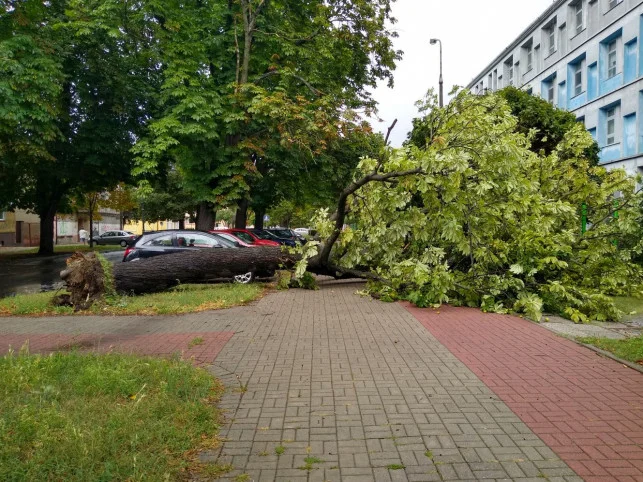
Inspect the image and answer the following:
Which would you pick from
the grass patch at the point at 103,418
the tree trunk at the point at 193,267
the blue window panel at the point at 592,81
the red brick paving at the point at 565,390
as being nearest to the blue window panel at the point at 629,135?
the blue window panel at the point at 592,81

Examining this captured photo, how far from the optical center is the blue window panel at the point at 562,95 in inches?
1326

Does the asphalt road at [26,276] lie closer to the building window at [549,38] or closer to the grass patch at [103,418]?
the grass patch at [103,418]

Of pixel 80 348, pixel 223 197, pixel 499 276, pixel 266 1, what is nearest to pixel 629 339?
pixel 499 276

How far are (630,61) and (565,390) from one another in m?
27.2

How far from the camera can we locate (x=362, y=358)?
20.6 ft

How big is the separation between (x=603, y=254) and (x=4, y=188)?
29.1 metres

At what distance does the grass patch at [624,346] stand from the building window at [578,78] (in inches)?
1141

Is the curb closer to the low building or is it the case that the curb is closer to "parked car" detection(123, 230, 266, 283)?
"parked car" detection(123, 230, 266, 283)

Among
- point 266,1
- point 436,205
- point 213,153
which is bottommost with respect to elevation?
point 436,205

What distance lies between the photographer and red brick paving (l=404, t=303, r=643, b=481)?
12.1ft

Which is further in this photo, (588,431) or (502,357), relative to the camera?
(502,357)

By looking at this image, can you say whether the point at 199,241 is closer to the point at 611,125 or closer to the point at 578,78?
the point at 611,125

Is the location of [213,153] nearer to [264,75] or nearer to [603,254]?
[264,75]

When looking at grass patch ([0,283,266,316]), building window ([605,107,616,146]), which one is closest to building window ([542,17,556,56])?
building window ([605,107,616,146])
